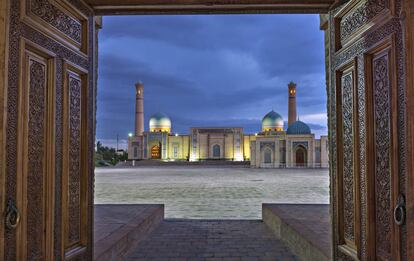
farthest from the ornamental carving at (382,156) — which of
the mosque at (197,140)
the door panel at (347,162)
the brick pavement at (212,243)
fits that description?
the mosque at (197,140)

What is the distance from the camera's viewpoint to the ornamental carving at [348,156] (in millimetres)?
2742

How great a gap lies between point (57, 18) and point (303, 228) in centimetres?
356

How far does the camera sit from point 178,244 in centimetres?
475

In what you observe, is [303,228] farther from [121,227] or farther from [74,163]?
[74,163]

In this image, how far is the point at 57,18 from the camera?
2553 mm

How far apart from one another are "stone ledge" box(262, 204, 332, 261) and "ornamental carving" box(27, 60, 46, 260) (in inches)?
93.0

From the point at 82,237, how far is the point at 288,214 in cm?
352

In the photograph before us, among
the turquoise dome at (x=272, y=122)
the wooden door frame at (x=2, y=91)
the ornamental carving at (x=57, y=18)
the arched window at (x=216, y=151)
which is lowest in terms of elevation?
the arched window at (x=216, y=151)

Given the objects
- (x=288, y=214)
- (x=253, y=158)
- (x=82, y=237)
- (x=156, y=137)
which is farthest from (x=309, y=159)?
(x=82, y=237)

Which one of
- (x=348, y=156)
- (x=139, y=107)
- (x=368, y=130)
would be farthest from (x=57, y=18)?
(x=139, y=107)

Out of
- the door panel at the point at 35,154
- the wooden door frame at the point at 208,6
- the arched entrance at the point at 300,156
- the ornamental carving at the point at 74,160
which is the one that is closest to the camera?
the door panel at the point at 35,154

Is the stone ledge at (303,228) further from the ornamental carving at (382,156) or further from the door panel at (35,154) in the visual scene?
the door panel at (35,154)

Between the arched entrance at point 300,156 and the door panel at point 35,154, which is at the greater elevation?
the door panel at point 35,154

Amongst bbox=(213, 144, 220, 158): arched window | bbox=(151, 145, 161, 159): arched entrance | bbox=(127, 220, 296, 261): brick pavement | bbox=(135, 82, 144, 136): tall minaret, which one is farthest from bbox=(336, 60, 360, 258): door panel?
bbox=(135, 82, 144, 136): tall minaret
